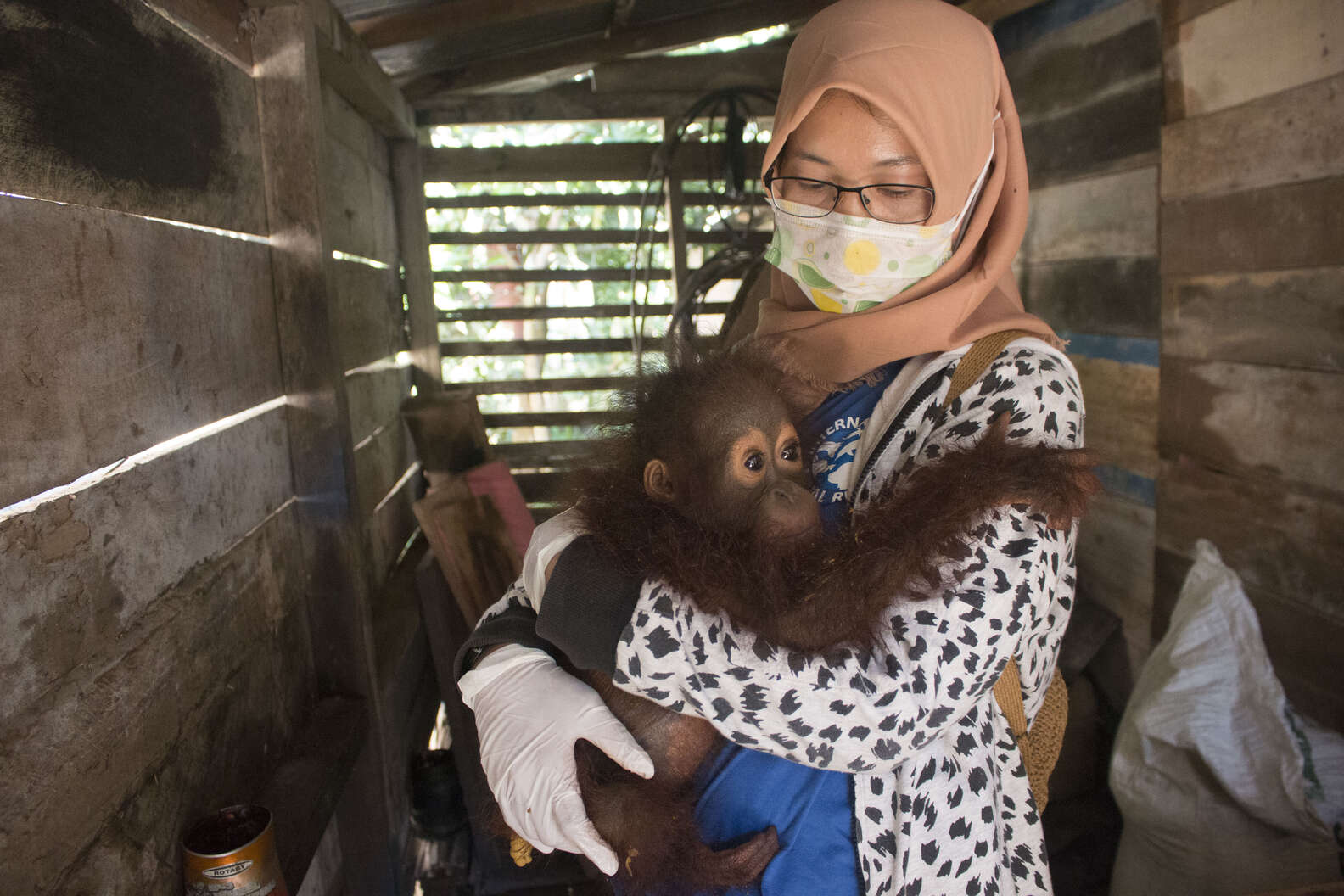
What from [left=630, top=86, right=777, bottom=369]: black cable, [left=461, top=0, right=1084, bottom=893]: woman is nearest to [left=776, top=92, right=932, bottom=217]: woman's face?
[left=461, top=0, right=1084, bottom=893]: woman

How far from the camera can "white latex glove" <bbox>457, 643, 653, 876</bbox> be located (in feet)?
4.62

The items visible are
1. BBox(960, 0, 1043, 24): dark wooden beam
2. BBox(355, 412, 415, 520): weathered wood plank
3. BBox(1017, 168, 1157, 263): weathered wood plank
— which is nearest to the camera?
BBox(1017, 168, 1157, 263): weathered wood plank

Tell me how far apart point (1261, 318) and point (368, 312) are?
2.97 meters

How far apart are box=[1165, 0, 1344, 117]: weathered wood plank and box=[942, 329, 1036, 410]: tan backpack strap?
4.88 ft

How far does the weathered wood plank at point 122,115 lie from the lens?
116cm

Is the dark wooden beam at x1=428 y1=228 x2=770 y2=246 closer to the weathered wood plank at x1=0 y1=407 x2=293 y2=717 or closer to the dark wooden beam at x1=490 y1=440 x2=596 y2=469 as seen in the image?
the dark wooden beam at x1=490 y1=440 x2=596 y2=469

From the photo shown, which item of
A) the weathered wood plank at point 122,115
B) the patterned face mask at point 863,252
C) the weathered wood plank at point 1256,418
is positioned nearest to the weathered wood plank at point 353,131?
the weathered wood plank at point 122,115

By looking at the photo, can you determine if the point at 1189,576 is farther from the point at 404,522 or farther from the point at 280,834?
the point at 404,522

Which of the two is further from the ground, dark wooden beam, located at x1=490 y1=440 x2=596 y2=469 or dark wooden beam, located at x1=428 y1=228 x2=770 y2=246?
dark wooden beam, located at x1=428 y1=228 x2=770 y2=246

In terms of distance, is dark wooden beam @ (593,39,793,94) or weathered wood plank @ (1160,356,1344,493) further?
dark wooden beam @ (593,39,793,94)

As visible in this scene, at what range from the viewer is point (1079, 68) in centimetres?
338

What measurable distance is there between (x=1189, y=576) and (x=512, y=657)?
2.05m

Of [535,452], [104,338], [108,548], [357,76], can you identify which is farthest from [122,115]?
[535,452]

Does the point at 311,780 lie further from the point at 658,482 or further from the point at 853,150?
the point at 853,150
